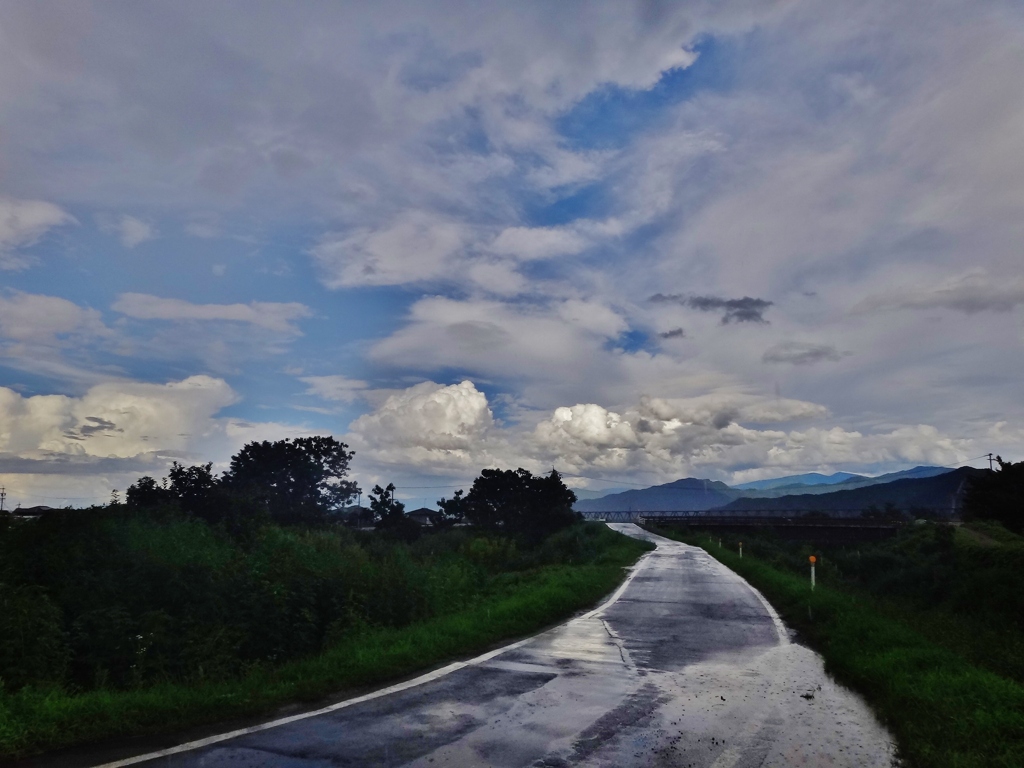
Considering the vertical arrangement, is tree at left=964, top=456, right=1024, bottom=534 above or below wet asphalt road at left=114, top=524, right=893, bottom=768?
above

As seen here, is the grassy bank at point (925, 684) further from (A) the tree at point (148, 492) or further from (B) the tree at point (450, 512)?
(B) the tree at point (450, 512)

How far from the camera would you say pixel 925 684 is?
8625mm

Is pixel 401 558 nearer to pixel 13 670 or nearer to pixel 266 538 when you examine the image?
pixel 266 538

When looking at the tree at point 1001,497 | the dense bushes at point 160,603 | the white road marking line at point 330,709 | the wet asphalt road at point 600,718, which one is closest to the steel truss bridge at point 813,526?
the tree at point 1001,497

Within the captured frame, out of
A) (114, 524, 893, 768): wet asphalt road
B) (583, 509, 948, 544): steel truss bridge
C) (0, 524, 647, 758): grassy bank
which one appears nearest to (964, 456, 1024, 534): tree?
(583, 509, 948, 544): steel truss bridge

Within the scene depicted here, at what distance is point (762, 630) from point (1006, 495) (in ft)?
142

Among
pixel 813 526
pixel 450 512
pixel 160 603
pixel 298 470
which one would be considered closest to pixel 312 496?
pixel 298 470

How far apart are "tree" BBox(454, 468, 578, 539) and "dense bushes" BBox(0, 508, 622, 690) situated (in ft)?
206

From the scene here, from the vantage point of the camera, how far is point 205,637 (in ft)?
32.9

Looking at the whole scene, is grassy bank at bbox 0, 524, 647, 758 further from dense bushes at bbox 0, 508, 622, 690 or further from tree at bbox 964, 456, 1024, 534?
tree at bbox 964, 456, 1024, 534

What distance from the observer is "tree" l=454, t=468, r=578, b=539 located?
77062 millimetres

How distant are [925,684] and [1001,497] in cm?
4775

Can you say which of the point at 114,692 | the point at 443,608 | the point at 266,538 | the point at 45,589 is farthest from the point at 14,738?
the point at 266,538

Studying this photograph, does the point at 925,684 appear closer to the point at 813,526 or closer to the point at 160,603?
the point at 160,603
